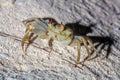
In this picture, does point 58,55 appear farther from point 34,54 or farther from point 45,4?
point 45,4

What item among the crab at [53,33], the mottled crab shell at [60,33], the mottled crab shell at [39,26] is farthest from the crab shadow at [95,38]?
the mottled crab shell at [39,26]

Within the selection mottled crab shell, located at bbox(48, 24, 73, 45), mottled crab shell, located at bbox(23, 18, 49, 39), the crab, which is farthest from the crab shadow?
mottled crab shell, located at bbox(23, 18, 49, 39)

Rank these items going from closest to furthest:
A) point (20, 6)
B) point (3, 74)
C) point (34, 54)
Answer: point (3, 74), point (34, 54), point (20, 6)

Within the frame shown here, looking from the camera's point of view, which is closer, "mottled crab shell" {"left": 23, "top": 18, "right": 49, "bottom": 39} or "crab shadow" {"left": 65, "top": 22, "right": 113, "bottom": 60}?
"mottled crab shell" {"left": 23, "top": 18, "right": 49, "bottom": 39}

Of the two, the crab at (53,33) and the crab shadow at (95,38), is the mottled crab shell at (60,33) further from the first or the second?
the crab shadow at (95,38)

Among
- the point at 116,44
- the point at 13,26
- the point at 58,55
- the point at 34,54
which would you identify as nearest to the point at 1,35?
the point at 13,26

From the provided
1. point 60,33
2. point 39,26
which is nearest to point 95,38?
point 60,33

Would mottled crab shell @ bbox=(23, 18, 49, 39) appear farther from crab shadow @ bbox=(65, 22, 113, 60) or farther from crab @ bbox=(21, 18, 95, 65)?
crab shadow @ bbox=(65, 22, 113, 60)

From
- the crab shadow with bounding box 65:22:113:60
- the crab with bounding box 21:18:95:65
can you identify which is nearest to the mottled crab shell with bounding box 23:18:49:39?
the crab with bounding box 21:18:95:65

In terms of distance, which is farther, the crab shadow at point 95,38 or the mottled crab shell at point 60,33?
the crab shadow at point 95,38
